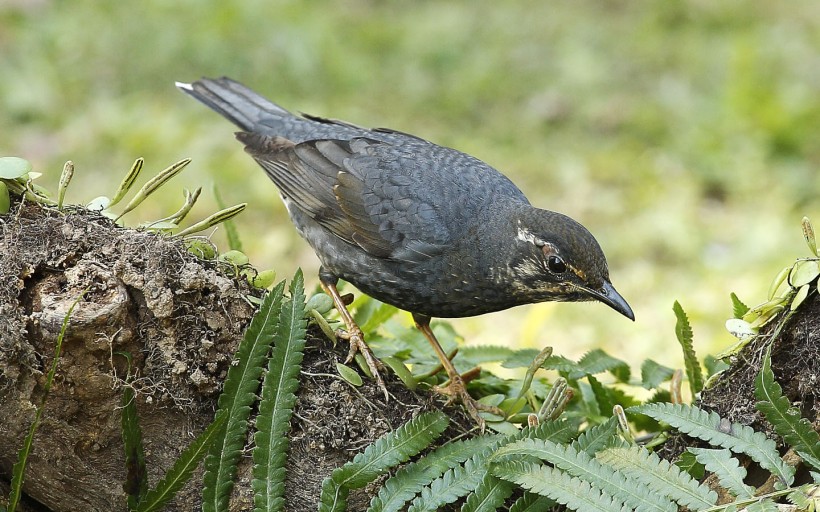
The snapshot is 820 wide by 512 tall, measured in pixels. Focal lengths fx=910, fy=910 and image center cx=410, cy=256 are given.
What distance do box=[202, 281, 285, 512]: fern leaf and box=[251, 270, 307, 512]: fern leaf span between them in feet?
0.16

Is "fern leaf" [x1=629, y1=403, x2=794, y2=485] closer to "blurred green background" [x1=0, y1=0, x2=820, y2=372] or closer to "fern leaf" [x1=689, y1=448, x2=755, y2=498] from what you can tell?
"fern leaf" [x1=689, y1=448, x2=755, y2=498]

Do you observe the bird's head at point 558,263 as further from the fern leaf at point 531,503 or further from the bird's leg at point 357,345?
the fern leaf at point 531,503

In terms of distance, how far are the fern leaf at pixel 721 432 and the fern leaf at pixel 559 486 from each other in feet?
1.18

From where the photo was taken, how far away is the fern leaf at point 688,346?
12.1 ft

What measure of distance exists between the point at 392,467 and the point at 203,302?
901 mm

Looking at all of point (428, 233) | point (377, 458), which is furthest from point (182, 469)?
point (428, 233)

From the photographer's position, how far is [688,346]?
3730 mm

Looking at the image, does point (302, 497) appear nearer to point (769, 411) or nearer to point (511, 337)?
point (769, 411)

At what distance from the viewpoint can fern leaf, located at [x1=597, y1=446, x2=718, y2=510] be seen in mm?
2926

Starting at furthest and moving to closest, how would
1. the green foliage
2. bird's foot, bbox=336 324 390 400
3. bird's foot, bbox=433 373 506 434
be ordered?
bird's foot, bbox=433 373 506 434
bird's foot, bbox=336 324 390 400
the green foliage

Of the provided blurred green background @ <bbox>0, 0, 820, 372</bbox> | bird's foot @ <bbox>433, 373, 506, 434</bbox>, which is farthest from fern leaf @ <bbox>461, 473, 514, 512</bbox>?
blurred green background @ <bbox>0, 0, 820, 372</bbox>

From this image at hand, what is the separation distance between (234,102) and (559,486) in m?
3.40

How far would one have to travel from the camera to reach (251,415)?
3256mm

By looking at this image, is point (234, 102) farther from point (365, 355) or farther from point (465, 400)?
point (465, 400)
